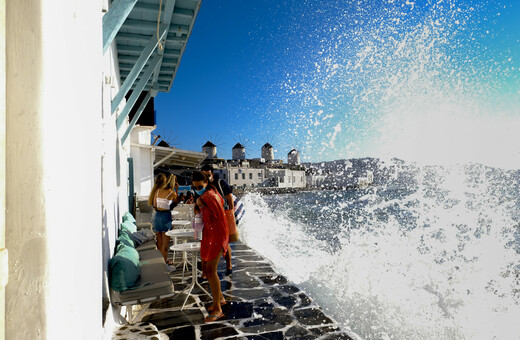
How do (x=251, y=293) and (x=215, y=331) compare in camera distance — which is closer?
(x=215, y=331)

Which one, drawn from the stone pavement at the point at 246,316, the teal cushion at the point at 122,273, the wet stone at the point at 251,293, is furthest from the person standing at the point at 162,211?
the teal cushion at the point at 122,273

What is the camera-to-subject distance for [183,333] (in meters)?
4.39

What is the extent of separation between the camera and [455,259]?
577 inches

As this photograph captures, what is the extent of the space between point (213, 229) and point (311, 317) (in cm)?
186

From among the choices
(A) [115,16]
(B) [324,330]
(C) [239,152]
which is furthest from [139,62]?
(C) [239,152]

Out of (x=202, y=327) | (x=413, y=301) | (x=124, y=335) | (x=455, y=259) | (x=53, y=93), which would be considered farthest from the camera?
(x=455, y=259)

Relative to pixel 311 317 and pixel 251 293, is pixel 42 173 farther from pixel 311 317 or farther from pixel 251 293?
pixel 251 293

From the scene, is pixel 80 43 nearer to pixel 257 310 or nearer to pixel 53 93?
pixel 53 93

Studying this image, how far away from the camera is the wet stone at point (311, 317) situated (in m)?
4.66

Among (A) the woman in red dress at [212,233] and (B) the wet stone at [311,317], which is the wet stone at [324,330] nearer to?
(B) the wet stone at [311,317]

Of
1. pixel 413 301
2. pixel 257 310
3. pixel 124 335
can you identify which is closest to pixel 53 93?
pixel 124 335

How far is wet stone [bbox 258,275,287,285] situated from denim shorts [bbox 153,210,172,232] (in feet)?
7.05

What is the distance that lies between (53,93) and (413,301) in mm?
9128

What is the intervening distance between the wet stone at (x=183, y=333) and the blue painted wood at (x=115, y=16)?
137 inches
